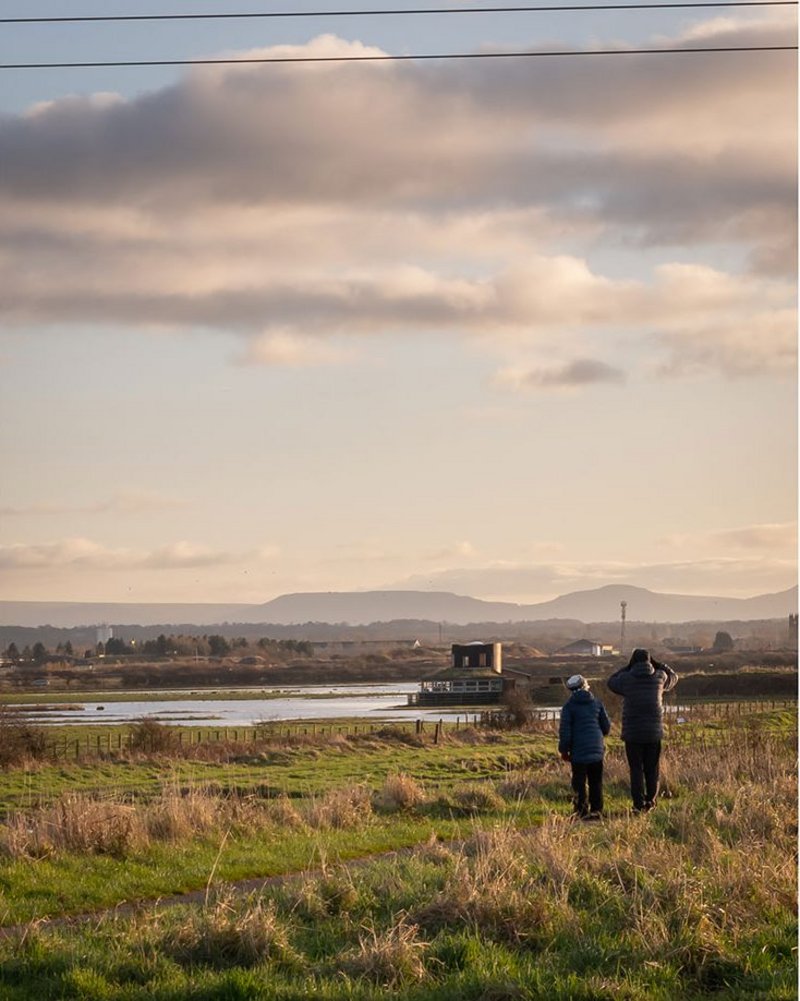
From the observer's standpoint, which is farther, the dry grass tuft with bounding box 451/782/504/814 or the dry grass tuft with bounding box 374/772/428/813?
the dry grass tuft with bounding box 374/772/428/813

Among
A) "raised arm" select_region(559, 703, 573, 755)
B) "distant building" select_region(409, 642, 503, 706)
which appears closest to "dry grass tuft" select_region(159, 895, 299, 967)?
"raised arm" select_region(559, 703, 573, 755)

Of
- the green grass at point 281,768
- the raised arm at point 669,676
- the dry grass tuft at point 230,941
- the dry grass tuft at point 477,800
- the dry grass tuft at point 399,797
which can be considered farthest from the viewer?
the green grass at point 281,768

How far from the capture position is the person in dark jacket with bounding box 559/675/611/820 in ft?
58.4

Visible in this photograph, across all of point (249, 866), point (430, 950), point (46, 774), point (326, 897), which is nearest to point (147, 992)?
point (430, 950)

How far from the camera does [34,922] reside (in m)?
10.8

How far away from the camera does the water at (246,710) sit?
254ft

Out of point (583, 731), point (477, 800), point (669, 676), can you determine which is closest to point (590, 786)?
point (583, 731)

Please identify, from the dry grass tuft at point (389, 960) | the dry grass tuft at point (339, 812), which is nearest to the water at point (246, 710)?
the dry grass tuft at point (339, 812)

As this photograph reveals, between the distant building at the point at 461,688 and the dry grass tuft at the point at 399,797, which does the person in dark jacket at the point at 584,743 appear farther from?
the distant building at the point at 461,688

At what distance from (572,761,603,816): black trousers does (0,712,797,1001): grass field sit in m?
0.29

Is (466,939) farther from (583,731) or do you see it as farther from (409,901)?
(583,731)

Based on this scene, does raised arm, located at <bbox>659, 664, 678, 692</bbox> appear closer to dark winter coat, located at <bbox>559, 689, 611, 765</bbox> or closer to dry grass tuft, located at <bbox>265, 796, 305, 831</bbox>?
dark winter coat, located at <bbox>559, 689, 611, 765</bbox>

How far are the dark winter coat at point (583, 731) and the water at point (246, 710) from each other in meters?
49.5

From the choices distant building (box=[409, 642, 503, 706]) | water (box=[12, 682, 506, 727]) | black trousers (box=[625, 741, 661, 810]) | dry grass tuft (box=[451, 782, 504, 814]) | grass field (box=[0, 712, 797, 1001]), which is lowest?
water (box=[12, 682, 506, 727])
